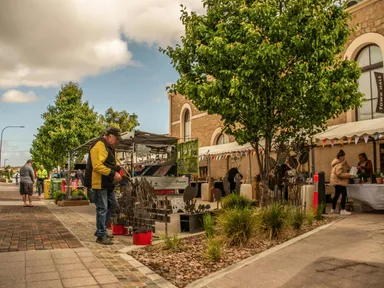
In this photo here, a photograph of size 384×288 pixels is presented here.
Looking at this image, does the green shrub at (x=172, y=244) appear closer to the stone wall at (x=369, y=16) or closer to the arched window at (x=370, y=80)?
the arched window at (x=370, y=80)

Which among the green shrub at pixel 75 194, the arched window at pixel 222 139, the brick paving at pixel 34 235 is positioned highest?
the arched window at pixel 222 139

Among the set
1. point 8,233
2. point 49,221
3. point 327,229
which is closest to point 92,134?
point 49,221

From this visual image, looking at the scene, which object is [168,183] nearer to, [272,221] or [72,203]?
[72,203]

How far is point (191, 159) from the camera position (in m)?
12.5

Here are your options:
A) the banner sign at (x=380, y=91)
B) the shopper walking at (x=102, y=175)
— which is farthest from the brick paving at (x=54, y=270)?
the banner sign at (x=380, y=91)

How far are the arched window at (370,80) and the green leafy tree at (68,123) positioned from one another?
18.5 meters

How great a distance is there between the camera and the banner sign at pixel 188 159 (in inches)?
483

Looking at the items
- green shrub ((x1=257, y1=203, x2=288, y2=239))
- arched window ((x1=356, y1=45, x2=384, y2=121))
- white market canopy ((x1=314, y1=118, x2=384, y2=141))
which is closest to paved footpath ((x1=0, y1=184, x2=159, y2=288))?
green shrub ((x1=257, y1=203, x2=288, y2=239))

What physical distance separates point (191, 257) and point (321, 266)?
1801 mm

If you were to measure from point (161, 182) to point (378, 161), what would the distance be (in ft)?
24.0

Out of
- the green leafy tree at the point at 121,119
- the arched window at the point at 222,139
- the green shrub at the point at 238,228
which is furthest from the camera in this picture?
the green leafy tree at the point at 121,119

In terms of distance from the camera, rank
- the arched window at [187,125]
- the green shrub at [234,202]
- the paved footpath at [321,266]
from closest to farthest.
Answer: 1. the paved footpath at [321,266]
2. the green shrub at [234,202]
3. the arched window at [187,125]

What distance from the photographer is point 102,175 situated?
Answer: 654cm

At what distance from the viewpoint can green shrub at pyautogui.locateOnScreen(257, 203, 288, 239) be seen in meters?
6.41
